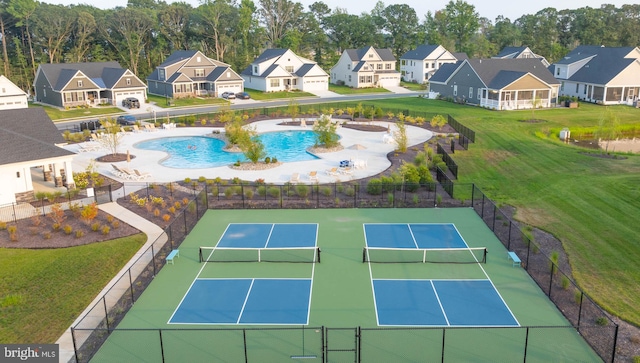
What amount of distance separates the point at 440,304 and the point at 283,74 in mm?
73185

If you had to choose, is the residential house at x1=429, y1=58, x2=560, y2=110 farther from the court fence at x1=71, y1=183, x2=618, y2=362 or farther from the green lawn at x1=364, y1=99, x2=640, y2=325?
the court fence at x1=71, y1=183, x2=618, y2=362

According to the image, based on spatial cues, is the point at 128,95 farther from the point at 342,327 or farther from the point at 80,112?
the point at 342,327

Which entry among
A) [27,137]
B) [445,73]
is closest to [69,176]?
[27,137]

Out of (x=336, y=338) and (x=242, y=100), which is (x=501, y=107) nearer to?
(x=242, y=100)

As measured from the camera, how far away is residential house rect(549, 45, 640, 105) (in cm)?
6931

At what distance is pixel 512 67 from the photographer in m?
72.2

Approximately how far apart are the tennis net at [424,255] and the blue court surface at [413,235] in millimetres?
900

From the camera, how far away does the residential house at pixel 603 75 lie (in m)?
69.3

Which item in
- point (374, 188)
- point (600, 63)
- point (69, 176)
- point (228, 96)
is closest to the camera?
point (374, 188)

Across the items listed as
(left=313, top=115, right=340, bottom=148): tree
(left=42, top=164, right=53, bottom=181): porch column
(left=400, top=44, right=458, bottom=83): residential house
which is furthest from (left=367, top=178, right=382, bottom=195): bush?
(left=400, top=44, right=458, bottom=83): residential house

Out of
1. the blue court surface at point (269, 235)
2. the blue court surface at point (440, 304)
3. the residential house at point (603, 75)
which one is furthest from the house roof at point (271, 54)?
the blue court surface at point (440, 304)

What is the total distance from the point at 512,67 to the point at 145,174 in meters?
53.8

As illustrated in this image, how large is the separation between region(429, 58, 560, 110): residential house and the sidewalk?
164 feet

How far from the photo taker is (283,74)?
8819cm
